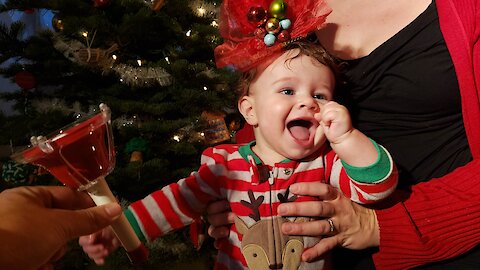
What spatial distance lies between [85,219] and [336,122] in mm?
513

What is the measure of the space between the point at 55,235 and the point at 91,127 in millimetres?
189

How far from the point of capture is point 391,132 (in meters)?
0.94

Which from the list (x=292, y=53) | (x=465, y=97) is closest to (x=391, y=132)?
(x=465, y=97)

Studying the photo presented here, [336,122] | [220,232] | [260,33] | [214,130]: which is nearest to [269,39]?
[260,33]

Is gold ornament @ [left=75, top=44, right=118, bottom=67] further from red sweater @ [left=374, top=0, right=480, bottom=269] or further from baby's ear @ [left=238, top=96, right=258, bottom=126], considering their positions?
red sweater @ [left=374, top=0, right=480, bottom=269]

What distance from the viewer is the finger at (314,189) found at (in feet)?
2.78

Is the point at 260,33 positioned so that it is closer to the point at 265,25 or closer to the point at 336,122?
the point at 265,25

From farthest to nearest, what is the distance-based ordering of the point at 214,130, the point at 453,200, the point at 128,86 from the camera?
the point at 214,130
the point at 128,86
the point at 453,200

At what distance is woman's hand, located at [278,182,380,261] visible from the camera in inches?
33.0

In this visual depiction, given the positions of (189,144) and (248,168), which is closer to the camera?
(248,168)

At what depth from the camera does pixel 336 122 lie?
0.79 meters

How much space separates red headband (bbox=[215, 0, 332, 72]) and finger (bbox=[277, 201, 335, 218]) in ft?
1.20

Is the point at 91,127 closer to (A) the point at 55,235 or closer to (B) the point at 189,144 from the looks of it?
(A) the point at 55,235

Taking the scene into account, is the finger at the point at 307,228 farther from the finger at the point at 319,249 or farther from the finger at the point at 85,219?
the finger at the point at 85,219
